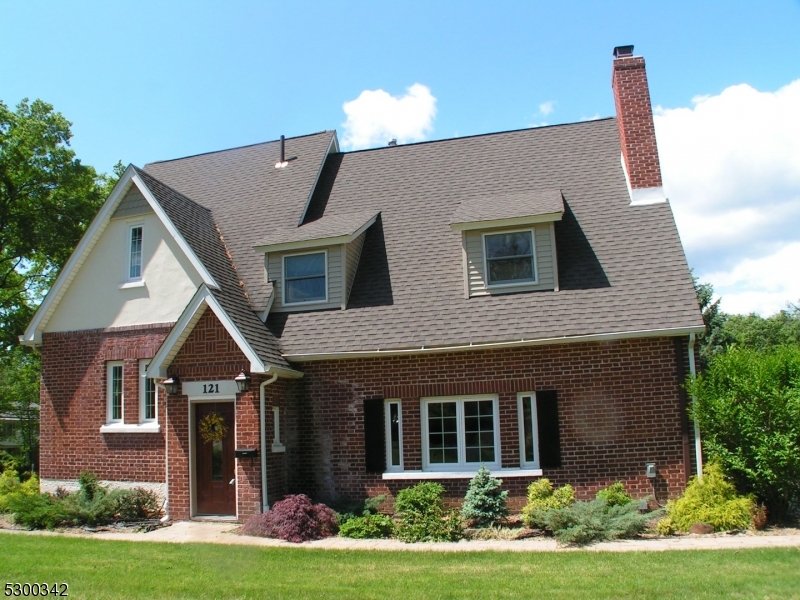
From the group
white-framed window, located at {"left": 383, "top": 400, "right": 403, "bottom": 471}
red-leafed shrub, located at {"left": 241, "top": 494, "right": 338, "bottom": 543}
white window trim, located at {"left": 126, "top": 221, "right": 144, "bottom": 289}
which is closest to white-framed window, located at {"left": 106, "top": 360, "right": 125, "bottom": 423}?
white window trim, located at {"left": 126, "top": 221, "right": 144, "bottom": 289}

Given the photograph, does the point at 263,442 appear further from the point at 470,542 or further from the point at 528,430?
the point at 528,430

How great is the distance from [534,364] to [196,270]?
24.3ft

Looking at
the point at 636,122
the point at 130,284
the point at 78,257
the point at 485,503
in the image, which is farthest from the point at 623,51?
the point at 78,257

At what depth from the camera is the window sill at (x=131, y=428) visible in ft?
47.0

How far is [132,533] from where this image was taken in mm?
12391

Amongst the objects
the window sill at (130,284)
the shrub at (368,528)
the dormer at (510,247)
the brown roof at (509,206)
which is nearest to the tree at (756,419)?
the dormer at (510,247)

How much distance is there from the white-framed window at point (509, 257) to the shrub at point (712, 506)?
16.2 ft

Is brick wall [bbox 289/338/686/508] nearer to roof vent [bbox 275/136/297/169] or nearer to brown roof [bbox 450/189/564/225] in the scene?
brown roof [bbox 450/189/564/225]

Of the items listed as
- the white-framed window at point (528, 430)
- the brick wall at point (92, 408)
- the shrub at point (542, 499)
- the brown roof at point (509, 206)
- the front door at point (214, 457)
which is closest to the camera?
the shrub at point (542, 499)

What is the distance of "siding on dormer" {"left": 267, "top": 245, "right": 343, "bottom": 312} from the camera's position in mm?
14844

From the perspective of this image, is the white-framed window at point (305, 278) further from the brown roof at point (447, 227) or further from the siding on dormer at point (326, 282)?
the brown roof at point (447, 227)

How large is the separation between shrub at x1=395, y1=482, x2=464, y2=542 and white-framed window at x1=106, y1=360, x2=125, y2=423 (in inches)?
277

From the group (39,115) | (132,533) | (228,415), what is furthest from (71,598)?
(39,115)

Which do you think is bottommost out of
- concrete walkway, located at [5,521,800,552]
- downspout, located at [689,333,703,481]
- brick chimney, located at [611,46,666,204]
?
concrete walkway, located at [5,521,800,552]
